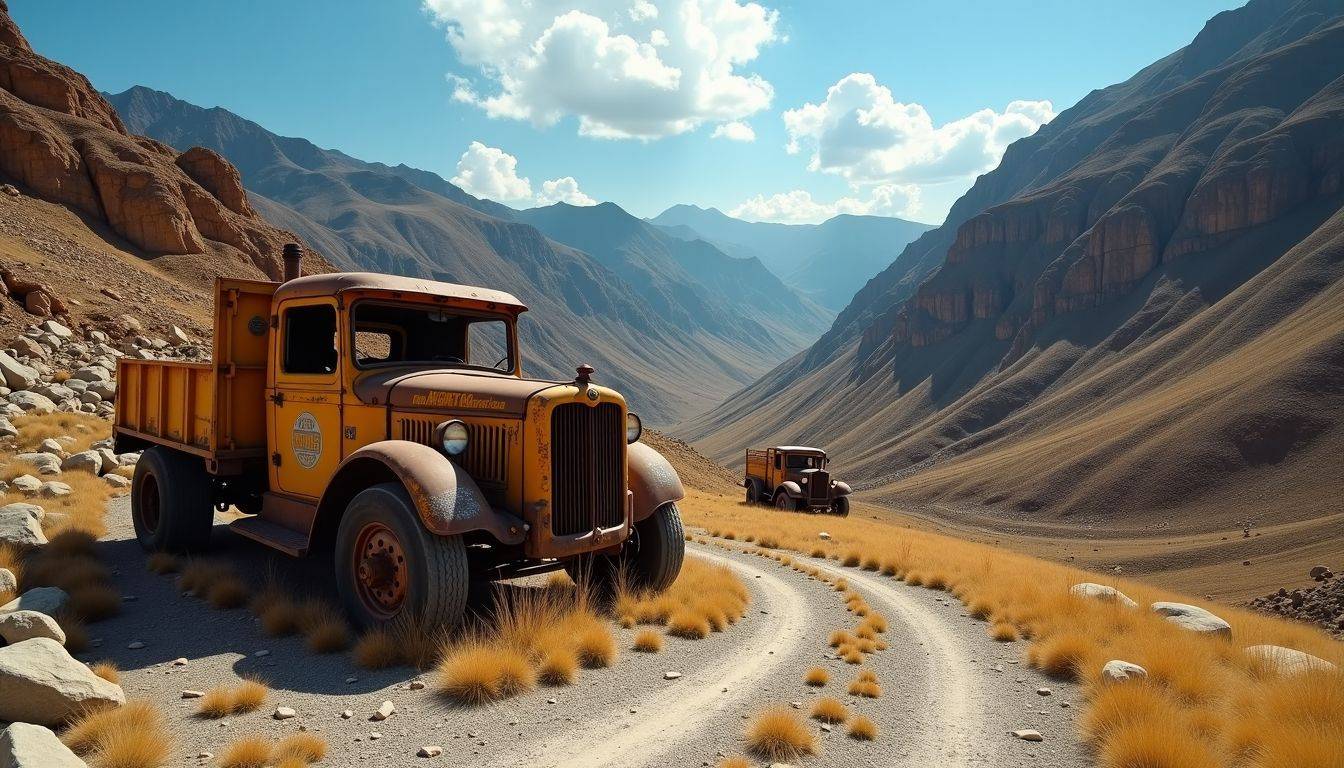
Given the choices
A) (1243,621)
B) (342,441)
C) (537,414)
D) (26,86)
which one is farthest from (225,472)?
(26,86)

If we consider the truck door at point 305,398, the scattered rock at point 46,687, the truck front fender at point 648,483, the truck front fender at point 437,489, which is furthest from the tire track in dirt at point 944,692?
the truck door at point 305,398

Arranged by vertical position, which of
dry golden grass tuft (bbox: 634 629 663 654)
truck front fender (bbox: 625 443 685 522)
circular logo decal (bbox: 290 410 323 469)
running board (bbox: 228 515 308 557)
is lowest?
dry golden grass tuft (bbox: 634 629 663 654)

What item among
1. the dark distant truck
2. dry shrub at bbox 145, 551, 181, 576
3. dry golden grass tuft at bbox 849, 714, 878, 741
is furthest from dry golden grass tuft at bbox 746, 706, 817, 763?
the dark distant truck

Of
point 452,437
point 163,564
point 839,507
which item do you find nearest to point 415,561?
point 452,437

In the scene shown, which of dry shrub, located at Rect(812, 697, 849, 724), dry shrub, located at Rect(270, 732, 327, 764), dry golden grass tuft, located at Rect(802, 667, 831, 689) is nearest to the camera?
dry shrub, located at Rect(270, 732, 327, 764)

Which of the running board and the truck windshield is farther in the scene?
the truck windshield

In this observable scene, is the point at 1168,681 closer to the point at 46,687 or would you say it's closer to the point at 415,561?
the point at 415,561

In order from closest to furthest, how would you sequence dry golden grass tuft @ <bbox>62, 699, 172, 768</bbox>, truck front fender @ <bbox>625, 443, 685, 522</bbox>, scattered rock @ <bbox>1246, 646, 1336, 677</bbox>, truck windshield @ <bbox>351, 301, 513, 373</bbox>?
dry golden grass tuft @ <bbox>62, 699, 172, 768</bbox> → scattered rock @ <bbox>1246, 646, 1336, 677</bbox> → truck windshield @ <bbox>351, 301, 513, 373</bbox> → truck front fender @ <bbox>625, 443, 685, 522</bbox>

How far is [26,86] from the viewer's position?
5122cm

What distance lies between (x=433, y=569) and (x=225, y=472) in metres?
3.64

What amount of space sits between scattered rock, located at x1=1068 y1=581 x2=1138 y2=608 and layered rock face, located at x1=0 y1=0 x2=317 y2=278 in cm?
5220

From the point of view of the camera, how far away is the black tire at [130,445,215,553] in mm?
8344

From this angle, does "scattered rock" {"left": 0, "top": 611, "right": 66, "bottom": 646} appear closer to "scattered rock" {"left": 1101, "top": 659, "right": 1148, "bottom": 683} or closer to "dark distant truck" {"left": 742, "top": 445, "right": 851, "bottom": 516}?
"scattered rock" {"left": 1101, "top": 659, "right": 1148, "bottom": 683}

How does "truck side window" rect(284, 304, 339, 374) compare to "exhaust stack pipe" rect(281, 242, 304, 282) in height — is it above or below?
below
